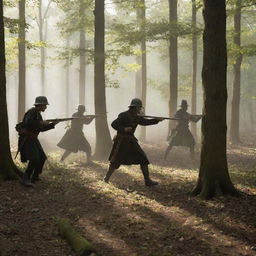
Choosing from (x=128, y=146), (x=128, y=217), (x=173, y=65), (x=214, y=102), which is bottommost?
(x=128, y=217)

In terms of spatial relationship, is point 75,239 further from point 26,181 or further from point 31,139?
point 31,139

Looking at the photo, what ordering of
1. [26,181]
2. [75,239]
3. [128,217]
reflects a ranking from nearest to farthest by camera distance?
[75,239], [128,217], [26,181]

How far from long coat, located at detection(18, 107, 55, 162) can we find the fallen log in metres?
2.89

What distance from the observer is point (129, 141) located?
10.1m

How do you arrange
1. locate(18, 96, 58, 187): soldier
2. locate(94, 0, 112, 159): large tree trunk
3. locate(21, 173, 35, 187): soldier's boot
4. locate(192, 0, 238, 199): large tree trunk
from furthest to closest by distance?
1. locate(94, 0, 112, 159): large tree trunk
2. locate(18, 96, 58, 187): soldier
3. locate(21, 173, 35, 187): soldier's boot
4. locate(192, 0, 238, 199): large tree trunk

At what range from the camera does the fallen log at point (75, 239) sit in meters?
5.28

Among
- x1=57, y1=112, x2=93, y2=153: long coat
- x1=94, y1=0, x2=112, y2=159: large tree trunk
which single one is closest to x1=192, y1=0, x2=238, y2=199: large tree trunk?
x1=57, y1=112, x2=93, y2=153: long coat

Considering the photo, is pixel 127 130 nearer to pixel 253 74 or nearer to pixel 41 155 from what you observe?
pixel 41 155

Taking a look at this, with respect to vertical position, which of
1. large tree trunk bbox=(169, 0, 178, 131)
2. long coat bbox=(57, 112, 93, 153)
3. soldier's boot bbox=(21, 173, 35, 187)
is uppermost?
large tree trunk bbox=(169, 0, 178, 131)

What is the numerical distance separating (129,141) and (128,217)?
3433 millimetres

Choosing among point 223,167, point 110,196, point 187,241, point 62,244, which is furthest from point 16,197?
point 223,167

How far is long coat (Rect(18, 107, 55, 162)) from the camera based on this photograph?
9.00m

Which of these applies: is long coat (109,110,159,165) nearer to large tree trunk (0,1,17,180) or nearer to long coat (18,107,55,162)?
long coat (18,107,55,162)

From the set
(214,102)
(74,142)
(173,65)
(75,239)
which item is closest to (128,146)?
(214,102)
